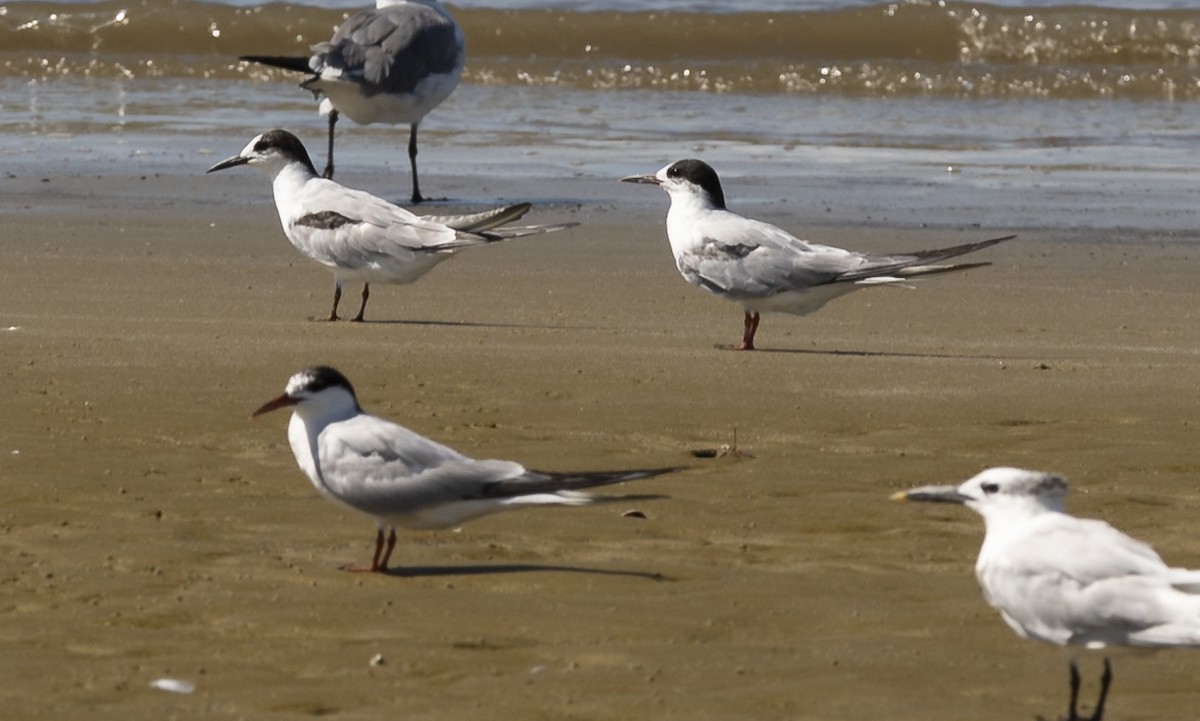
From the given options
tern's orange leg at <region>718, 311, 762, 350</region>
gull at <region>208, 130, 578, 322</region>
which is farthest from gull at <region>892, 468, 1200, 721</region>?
gull at <region>208, 130, 578, 322</region>

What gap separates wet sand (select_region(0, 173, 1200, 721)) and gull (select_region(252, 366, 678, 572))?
0.49ft

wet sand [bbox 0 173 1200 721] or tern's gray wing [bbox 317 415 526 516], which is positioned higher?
tern's gray wing [bbox 317 415 526 516]

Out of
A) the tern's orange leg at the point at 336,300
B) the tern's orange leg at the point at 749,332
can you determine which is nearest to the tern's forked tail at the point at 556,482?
the tern's orange leg at the point at 749,332

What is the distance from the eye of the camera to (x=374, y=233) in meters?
9.03

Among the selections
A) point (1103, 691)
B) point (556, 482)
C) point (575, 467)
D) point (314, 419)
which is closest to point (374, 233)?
point (575, 467)

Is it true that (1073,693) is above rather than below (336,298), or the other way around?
above

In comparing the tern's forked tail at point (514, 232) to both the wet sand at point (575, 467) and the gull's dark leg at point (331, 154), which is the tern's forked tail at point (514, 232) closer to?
the wet sand at point (575, 467)

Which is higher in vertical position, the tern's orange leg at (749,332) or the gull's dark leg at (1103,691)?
the gull's dark leg at (1103,691)

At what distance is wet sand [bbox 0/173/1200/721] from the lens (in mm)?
4391

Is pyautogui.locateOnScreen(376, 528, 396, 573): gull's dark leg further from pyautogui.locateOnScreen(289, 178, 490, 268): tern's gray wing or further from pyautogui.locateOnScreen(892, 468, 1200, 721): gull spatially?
pyautogui.locateOnScreen(289, 178, 490, 268): tern's gray wing

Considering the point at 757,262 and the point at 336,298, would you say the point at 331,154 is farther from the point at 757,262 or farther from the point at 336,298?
the point at 757,262

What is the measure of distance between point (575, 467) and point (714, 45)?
1617 cm

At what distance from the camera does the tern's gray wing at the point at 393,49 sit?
14016mm

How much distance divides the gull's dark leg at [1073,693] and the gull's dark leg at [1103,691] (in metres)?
0.04
